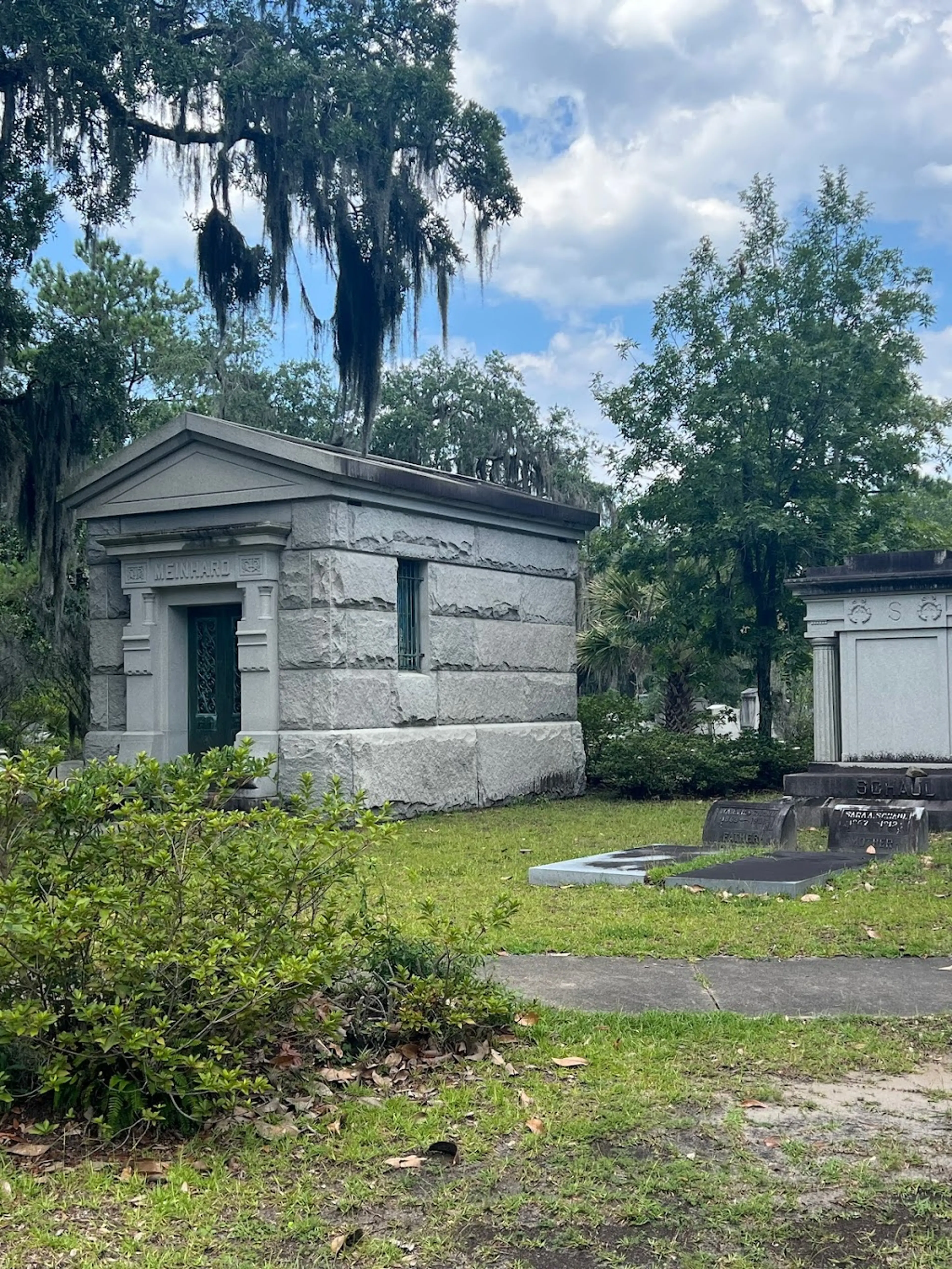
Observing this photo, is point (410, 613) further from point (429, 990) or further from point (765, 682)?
point (429, 990)

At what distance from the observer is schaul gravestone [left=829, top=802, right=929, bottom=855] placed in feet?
37.4

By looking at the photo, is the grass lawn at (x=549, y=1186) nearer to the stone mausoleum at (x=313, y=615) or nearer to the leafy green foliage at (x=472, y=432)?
the stone mausoleum at (x=313, y=615)

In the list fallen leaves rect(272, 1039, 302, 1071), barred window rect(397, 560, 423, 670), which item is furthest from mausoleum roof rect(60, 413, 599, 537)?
fallen leaves rect(272, 1039, 302, 1071)

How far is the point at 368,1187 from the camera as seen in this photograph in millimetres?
4004

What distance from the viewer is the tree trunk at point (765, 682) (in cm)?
1948

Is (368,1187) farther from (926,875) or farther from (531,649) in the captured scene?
(531,649)

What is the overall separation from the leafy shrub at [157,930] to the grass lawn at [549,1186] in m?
0.34

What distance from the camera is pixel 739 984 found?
21.2ft

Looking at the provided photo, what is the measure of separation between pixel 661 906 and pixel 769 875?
46.3 inches

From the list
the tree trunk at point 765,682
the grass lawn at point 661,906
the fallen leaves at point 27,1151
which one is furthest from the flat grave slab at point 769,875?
the tree trunk at point 765,682

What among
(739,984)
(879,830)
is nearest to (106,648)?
(879,830)

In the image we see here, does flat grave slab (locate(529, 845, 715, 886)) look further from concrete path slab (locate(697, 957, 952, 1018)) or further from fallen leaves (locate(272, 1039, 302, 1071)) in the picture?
fallen leaves (locate(272, 1039, 302, 1071))

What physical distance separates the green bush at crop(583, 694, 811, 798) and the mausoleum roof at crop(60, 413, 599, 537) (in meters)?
3.82

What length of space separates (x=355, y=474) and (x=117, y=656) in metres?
3.96
